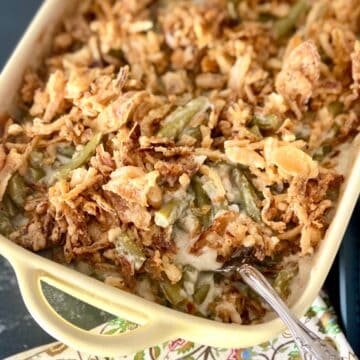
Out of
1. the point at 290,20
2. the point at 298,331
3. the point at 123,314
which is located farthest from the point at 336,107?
the point at 123,314

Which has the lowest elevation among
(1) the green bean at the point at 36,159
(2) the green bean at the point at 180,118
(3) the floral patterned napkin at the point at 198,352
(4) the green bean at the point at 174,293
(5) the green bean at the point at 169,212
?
(3) the floral patterned napkin at the point at 198,352

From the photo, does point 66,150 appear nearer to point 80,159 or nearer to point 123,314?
point 80,159

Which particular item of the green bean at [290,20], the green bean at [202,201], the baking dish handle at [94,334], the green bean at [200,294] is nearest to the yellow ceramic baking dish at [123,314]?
the baking dish handle at [94,334]

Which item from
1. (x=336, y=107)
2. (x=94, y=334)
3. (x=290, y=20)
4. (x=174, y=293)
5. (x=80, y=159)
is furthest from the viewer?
(x=290, y=20)

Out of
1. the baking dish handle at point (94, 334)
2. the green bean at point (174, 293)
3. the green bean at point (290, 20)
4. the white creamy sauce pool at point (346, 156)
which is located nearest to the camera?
the baking dish handle at point (94, 334)

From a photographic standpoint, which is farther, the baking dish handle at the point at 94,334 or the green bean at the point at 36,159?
the green bean at the point at 36,159

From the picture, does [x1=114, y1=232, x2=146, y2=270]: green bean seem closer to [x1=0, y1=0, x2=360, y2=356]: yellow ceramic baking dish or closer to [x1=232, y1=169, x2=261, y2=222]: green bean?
[x1=0, y1=0, x2=360, y2=356]: yellow ceramic baking dish

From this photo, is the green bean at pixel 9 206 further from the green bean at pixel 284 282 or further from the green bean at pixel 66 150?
the green bean at pixel 284 282

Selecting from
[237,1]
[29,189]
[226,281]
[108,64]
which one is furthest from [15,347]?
[237,1]
